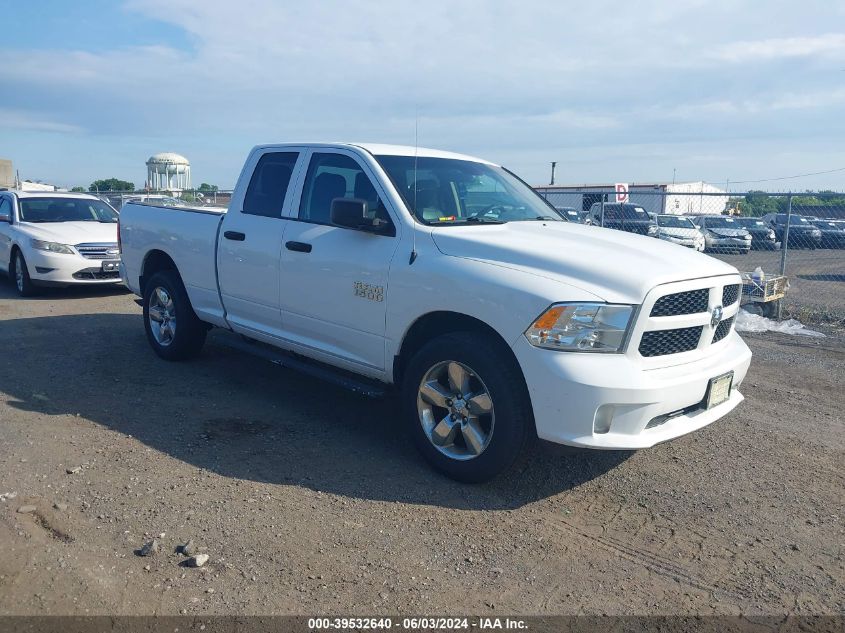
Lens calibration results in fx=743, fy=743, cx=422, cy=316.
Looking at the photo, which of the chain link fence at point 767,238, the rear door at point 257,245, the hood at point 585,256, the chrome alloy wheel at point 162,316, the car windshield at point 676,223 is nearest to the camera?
the hood at point 585,256

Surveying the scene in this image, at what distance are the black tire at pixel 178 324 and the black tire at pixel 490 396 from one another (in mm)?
3031

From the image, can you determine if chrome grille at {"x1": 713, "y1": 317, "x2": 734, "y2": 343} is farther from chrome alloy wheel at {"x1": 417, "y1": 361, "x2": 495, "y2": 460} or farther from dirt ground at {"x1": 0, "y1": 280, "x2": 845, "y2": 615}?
chrome alloy wheel at {"x1": 417, "y1": 361, "x2": 495, "y2": 460}

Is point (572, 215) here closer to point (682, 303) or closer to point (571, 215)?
point (571, 215)

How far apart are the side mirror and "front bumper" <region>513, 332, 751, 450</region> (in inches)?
53.6

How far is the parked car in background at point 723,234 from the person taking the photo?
17.9 meters

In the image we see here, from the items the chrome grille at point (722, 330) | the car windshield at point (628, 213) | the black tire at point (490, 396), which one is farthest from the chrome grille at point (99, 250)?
the car windshield at point (628, 213)

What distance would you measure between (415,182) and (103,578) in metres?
3.06

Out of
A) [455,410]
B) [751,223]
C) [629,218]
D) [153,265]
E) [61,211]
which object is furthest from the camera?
[751,223]

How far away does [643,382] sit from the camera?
388 centimetres

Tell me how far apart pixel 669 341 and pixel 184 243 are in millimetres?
4330

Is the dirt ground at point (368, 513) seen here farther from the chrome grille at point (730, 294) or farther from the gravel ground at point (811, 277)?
the gravel ground at point (811, 277)

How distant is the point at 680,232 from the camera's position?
19969 mm

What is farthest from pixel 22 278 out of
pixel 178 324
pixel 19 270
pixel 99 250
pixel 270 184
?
pixel 270 184

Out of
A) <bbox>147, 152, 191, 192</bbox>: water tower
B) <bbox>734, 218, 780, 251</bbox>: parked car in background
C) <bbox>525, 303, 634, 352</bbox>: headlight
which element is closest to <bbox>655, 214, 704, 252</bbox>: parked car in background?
<bbox>734, 218, 780, 251</bbox>: parked car in background
